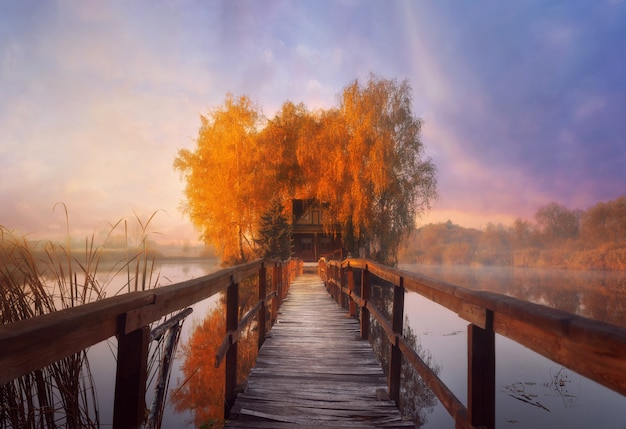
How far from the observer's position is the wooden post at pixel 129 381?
1.64 metres

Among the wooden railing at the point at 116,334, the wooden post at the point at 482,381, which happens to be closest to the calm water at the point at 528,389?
the wooden post at the point at 482,381

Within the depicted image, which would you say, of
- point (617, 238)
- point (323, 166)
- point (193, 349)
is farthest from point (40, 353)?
point (617, 238)

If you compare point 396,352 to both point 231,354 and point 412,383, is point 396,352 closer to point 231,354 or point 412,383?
point 231,354

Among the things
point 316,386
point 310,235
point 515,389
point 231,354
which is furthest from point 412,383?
point 310,235

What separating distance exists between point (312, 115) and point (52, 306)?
24.2 metres

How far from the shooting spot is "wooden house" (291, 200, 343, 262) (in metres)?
27.1

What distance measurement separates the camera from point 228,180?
2144 centimetres

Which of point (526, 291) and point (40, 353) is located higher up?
point (40, 353)

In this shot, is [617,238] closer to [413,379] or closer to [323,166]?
[323,166]

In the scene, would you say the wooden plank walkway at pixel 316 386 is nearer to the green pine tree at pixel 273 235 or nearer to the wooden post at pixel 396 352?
the wooden post at pixel 396 352

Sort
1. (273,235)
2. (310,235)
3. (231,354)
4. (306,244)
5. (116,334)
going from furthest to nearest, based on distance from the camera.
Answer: (306,244) < (310,235) < (273,235) < (231,354) < (116,334)

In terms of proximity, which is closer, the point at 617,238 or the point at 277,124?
the point at 277,124

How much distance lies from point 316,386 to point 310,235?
25.3 meters

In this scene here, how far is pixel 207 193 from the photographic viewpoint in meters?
21.8
